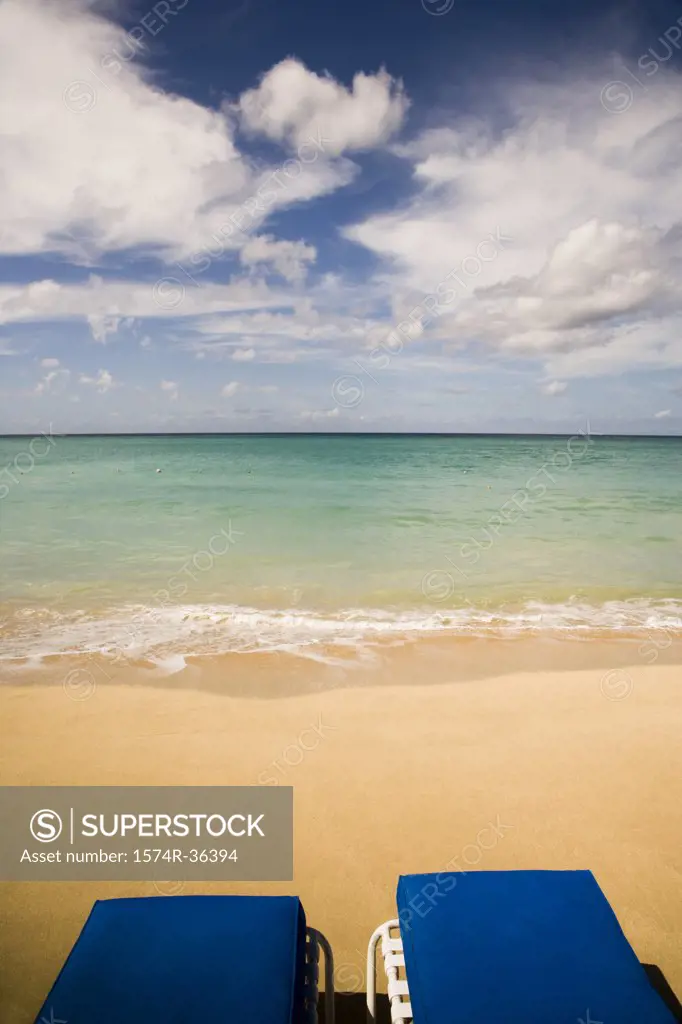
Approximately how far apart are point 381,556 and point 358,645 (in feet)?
17.5

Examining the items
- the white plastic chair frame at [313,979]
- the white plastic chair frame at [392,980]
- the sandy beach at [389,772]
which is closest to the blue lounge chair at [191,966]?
the white plastic chair frame at [313,979]

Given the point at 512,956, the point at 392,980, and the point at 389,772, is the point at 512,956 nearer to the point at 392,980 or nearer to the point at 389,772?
the point at 392,980

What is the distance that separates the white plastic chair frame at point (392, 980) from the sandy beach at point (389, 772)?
0.52 metres

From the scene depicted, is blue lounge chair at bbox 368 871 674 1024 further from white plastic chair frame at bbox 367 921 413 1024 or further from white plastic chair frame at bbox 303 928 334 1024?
white plastic chair frame at bbox 303 928 334 1024

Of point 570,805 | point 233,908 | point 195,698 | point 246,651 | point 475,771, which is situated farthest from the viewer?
point 246,651

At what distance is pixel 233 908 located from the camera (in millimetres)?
2412

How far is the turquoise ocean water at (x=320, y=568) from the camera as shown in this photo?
8.37m

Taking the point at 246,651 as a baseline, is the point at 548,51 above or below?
above

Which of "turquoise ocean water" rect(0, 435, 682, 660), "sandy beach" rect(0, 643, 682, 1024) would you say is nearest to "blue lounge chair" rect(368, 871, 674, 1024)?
"sandy beach" rect(0, 643, 682, 1024)

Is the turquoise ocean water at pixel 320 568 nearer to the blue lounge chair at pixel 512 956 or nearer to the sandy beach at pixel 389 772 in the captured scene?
the sandy beach at pixel 389 772

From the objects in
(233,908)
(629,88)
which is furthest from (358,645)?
(629,88)

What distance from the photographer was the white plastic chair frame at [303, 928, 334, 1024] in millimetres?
2209

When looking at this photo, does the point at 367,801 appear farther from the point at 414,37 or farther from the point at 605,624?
the point at 414,37

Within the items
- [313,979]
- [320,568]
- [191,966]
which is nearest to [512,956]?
[313,979]
